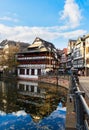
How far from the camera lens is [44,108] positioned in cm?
2412

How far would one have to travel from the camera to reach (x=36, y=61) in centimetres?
7588

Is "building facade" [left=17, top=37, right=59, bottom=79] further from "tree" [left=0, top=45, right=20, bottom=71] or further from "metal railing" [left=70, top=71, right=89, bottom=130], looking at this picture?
"metal railing" [left=70, top=71, right=89, bottom=130]

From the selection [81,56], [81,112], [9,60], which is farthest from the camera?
[9,60]

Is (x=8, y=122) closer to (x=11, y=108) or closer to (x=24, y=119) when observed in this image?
(x=24, y=119)

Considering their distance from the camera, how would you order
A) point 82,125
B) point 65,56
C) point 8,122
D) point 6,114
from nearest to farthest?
point 82,125, point 8,122, point 6,114, point 65,56

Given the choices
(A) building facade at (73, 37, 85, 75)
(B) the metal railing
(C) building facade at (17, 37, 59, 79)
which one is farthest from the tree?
(B) the metal railing

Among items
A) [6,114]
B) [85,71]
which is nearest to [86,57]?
[85,71]

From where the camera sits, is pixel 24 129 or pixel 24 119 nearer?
pixel 24 129

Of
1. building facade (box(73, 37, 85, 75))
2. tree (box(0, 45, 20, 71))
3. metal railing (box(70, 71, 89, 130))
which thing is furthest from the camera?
tree (box(0, 45, 20, 71))

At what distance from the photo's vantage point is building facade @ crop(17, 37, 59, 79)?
242 feet

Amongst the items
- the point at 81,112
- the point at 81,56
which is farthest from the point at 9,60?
the point at 81,112

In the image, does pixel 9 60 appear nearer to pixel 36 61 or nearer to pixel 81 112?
pixel 36 61

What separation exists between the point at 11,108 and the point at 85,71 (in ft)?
157

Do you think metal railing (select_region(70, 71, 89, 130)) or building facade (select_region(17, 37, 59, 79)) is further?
building facade (select_region(17, 37, 59, 79))
